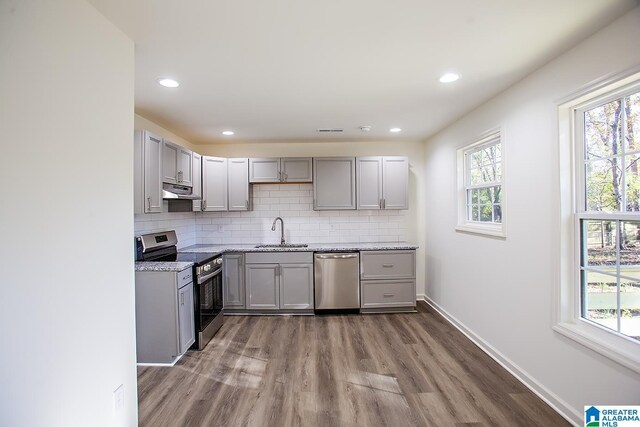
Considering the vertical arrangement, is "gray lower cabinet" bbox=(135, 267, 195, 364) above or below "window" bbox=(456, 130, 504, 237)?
below

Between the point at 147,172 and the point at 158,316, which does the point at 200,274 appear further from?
the point at 147,172

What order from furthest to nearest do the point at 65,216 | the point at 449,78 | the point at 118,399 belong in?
1. the point at 449,78
2. the point at 118,399
3. the point at 65,216

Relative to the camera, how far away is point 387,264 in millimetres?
3902

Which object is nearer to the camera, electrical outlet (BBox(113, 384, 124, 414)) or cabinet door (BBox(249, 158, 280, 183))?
electrical outlet (BBox(113, 384, 124, 414))

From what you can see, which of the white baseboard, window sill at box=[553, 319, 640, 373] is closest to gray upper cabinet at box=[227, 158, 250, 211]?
the white baseboard

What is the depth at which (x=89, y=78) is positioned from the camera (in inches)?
54.4

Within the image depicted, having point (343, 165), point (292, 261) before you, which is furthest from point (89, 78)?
point (343, 165)

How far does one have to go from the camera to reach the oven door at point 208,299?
2.97 metres

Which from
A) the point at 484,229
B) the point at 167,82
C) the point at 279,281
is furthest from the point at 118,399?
the point at 484,229

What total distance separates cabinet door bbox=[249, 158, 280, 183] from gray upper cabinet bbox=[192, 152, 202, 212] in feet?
2.29

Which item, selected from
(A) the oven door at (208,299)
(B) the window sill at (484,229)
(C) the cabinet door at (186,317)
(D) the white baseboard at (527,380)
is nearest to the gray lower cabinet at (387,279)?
(D) the white baseboard at (527,380)

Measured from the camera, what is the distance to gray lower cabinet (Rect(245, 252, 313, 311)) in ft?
12.6

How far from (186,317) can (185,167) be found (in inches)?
70.2

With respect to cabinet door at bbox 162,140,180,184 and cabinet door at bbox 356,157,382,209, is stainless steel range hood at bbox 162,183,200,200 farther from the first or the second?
cabinet door at bbox 356,157,382,209
